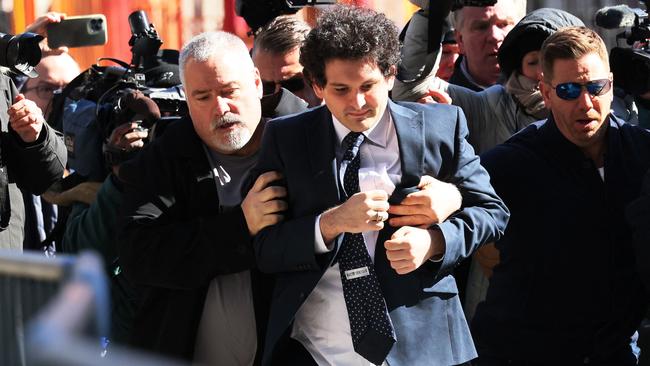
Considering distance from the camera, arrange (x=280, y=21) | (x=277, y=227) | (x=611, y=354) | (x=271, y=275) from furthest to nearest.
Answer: (x=280, y=21)
(x=611, y=354)
(x=271, y=275)
(x=277, y=227)

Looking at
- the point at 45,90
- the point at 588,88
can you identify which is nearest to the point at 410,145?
the point at 588,88

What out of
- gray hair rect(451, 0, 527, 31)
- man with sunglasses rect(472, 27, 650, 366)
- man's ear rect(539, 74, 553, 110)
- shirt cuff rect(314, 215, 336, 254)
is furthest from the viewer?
gray hair rect(451, 0, 527, 31)

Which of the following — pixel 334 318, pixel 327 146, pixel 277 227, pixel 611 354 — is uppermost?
pixel 327 146

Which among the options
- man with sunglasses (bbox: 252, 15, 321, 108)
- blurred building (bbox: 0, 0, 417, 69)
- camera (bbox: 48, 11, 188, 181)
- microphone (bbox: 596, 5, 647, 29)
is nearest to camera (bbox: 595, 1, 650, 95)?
microphone (bbox: 596, 5, 647, 29)

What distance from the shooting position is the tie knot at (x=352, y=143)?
11.0ft

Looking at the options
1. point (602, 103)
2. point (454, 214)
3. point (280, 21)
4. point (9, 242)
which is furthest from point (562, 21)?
point (9, 242)

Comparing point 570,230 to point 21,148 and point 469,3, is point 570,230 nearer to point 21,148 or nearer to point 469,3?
point 469,3

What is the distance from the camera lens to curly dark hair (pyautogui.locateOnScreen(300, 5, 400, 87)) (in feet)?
10.8

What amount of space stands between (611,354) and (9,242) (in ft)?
8.35

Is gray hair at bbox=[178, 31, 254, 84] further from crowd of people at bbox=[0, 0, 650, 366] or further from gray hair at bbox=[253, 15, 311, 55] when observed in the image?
gray hair at bbox=[253, 15, 311, 55]

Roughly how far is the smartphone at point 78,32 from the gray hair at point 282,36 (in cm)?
139

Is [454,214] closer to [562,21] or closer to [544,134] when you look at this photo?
[544,134]

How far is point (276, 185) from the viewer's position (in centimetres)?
336

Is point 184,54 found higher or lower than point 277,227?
higher
